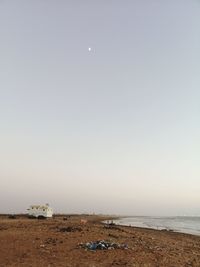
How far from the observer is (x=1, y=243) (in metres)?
25.4

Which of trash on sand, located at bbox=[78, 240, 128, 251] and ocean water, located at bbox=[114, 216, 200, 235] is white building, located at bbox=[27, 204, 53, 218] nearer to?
ocean water, located at bbox=[114, 216, 200, 235]

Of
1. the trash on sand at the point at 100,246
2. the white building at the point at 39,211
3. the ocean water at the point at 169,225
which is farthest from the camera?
the white building at the point at 39,211

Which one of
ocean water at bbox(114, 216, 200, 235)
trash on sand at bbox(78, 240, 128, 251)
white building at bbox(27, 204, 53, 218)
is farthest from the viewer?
white building at bbox(27, 204, 53, 218)

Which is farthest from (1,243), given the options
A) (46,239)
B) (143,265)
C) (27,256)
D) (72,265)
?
(143,265)

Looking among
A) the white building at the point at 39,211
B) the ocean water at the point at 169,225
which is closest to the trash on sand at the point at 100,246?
the ocean water at the point at 169,225

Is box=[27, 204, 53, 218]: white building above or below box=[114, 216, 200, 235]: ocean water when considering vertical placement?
above

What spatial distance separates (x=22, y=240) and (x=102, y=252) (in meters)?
7.96

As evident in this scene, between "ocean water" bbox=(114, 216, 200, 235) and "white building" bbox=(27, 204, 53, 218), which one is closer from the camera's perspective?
"ocean water" bbox=(114, 216, 200, 235)

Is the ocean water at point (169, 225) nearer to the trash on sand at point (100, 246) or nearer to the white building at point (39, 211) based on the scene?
the white building at point (39, 211)

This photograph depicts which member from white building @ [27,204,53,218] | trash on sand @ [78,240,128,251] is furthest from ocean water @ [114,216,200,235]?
trash on sand @ [78,240,128,251]

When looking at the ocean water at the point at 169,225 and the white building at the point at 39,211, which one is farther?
the white building at the point at 39,211

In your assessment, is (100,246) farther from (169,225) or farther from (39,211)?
(169,225)

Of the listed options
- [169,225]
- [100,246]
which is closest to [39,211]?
[169,225]

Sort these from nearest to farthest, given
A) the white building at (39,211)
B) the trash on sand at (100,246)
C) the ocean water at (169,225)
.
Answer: the trash on sand at (100,246) < the ocean water at (169,225) < the white building at (39,211)
